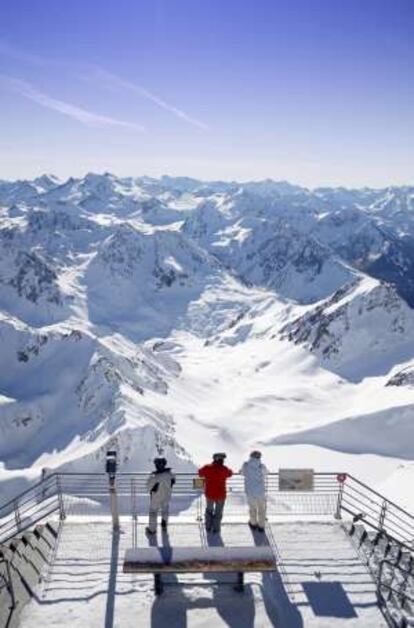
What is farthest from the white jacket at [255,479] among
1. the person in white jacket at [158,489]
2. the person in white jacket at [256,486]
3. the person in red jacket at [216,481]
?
the person in white jacket at [158,489]

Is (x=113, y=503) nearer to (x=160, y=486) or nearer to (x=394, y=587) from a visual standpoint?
(x=160, y=486)

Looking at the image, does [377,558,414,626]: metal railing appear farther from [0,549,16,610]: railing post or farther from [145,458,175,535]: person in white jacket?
[0,549,16,610]: railing post

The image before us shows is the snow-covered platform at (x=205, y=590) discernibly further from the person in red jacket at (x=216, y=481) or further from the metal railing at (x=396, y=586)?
the person in red jacket at (x=216, y=481)

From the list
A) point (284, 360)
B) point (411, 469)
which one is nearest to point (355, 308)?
point (284, 360)

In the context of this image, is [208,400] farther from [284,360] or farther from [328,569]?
[328,569]

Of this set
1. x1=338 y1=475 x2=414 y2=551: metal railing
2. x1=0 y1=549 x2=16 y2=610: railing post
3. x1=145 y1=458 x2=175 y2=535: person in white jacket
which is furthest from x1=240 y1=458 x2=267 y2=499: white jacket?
x1=0 y1=549 x2=16 y2=610: railing post

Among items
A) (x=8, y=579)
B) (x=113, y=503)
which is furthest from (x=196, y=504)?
(x=8, y=579)
